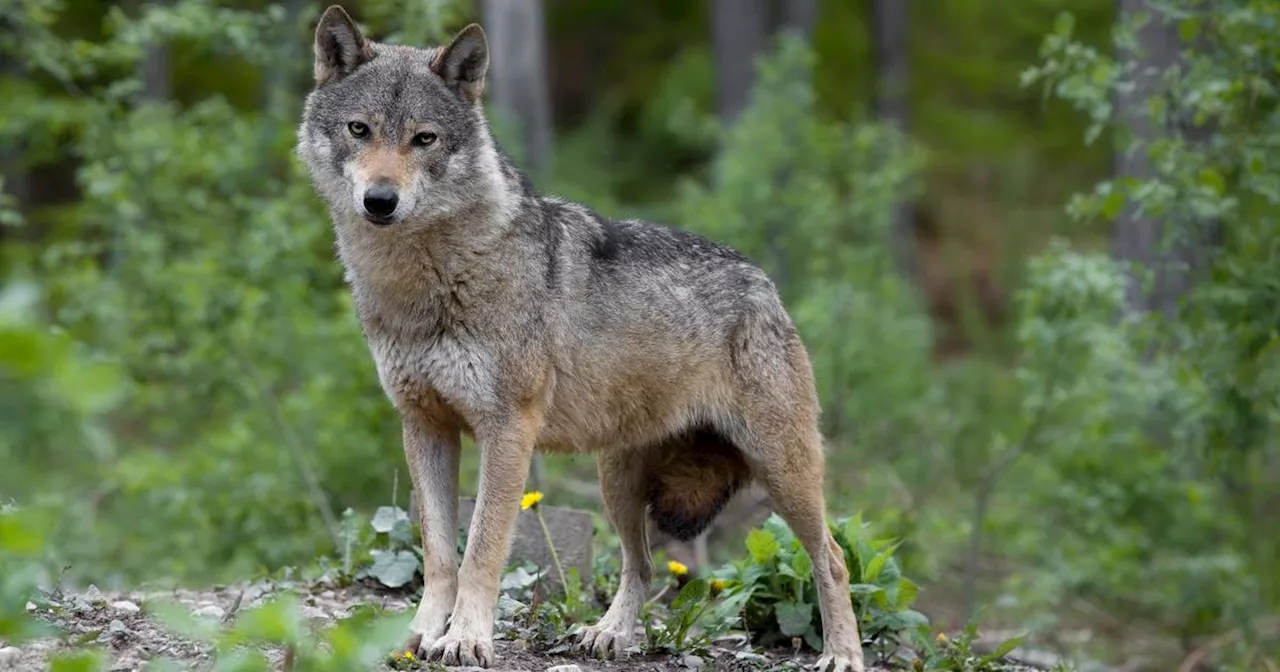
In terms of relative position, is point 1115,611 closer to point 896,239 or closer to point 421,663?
point 421,663

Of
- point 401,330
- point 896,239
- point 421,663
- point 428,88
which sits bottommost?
point 421,663

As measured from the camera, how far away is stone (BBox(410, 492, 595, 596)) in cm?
777

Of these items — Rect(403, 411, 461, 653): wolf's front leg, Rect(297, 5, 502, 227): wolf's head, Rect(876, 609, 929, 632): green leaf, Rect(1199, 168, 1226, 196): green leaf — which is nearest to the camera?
Rect(297, 5, 502, 227): wolf's head

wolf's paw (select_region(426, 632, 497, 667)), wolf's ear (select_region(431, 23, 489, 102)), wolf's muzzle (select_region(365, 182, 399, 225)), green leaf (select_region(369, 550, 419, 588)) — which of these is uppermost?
wolf's ear (select_region(431, 23, 489, 102))

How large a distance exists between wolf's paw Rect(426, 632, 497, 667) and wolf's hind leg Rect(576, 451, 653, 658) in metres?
0.99

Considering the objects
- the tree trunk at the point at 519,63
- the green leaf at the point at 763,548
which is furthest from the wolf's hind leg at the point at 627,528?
the tree trunk at the point at 519,63

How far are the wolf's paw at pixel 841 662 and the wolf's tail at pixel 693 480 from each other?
858 mm

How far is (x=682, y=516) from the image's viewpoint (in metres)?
7.03

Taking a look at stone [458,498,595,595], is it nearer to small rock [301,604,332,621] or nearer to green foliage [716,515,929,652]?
green foliage [716,515,929,652]

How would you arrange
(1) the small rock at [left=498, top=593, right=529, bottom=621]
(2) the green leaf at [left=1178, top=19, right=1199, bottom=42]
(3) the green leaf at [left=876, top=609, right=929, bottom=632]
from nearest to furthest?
(1) the small rock at [left=498, top=593, right=529, bottom=621] < (3) the green leaf at [left=876, top=609, right=929, bottom=632] < (2) the green leaf at [left=1178, top=19, right=1199, bottom=42]

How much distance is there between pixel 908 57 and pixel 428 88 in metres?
23.1

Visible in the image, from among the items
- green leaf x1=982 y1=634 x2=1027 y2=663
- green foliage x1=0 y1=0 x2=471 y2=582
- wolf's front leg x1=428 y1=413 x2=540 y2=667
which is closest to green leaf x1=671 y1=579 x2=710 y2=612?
wolf's front leg x1=428 y1=413 x2=540 y2=667

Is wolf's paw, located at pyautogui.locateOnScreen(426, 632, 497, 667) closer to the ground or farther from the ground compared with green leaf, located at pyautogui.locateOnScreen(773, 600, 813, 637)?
closer to the ground

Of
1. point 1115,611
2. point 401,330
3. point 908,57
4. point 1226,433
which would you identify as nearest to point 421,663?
point 401,330
